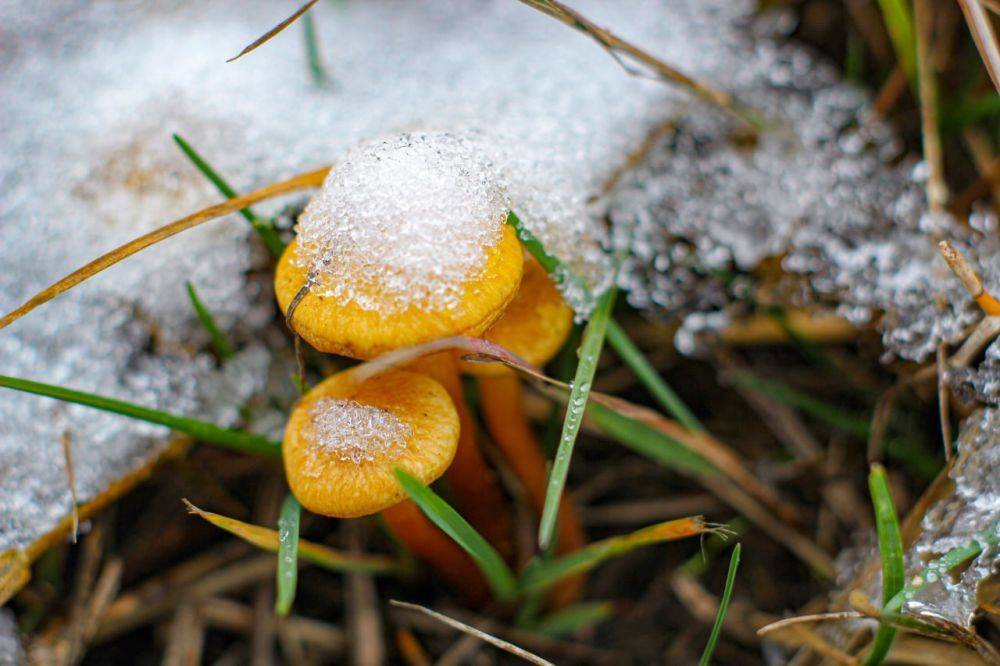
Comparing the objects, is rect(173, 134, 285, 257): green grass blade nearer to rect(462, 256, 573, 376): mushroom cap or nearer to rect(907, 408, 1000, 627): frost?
rect(462, 256, 573, 376): mushroom cap

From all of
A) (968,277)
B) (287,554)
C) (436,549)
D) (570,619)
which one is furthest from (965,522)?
(287,554)

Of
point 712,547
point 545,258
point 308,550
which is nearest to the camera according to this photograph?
point 545,258

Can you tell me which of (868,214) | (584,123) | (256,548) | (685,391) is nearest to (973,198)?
(868,214)

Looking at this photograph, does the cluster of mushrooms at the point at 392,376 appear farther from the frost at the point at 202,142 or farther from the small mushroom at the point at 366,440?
the frost at the point at 202,142

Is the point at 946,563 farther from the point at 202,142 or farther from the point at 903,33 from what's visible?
the point at 202,142

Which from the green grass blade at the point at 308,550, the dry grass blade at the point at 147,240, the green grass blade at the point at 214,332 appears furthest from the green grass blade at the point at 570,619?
the dry grass blade at the point at 147,240

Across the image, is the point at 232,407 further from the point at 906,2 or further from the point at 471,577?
the point at 906,2
